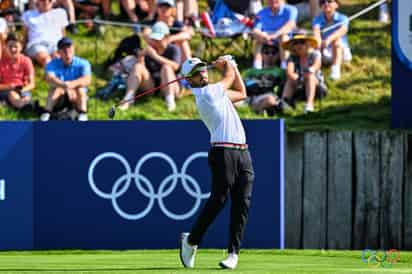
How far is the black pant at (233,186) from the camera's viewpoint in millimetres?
10102

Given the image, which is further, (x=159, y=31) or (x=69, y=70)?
(x=159, y=31)

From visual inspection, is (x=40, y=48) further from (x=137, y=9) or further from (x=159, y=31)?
(x=159, y=31)

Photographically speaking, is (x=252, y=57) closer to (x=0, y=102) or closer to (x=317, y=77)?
(x=317, y=77)

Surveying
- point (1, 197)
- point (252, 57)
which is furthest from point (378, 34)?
point (1, 197)

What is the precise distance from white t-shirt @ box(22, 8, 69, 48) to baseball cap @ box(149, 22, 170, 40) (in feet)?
4.80

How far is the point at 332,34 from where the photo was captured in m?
16.6

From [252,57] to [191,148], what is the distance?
164 inches

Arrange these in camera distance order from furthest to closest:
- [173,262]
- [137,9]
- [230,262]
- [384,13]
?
[384,13], [137,9], [173,262], [230,262]

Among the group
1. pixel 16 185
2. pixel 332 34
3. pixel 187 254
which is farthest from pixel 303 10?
pixel 187 254

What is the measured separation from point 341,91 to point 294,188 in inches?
117

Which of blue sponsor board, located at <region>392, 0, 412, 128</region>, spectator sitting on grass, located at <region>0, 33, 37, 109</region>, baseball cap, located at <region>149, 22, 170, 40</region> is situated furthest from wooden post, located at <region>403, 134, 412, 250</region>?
spectator sitting on grass, located at <region>0, 33, 37, 109</region>

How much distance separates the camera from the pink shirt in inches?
642

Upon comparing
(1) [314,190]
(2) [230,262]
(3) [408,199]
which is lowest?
(2) [230,262]

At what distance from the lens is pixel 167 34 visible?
16.6 metres
